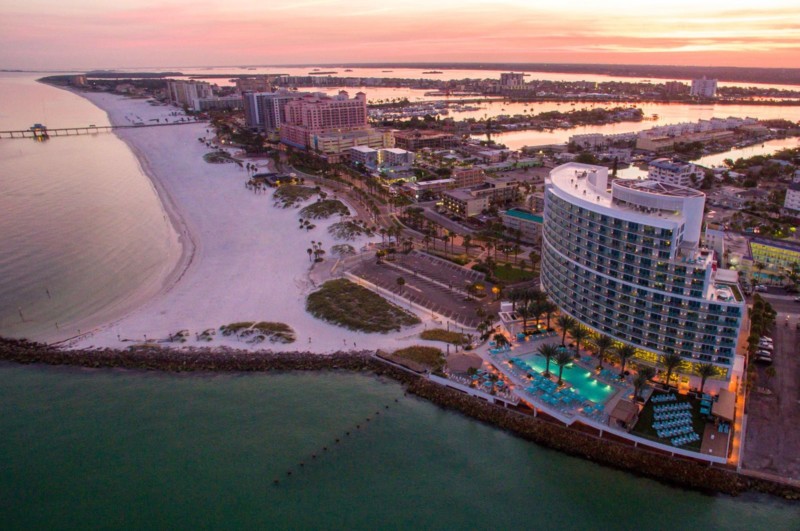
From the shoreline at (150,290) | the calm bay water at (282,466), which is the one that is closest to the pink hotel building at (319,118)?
the shoreline at (150,290)

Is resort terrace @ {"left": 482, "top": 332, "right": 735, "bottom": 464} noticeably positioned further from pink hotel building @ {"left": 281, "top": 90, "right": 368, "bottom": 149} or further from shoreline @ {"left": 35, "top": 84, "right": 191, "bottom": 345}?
pink hotel building @ {"left": 281, "top": 90, "right": 368, "bottom": 149}

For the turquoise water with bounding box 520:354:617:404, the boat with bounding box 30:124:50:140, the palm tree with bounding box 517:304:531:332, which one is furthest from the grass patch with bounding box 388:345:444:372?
the boat with bounding box 30:124:50:140

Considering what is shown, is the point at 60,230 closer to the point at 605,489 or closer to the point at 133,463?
the point at 133,463

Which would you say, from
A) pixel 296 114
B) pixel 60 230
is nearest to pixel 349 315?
pixel 60 230

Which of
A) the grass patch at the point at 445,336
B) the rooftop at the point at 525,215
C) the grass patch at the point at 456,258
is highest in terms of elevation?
the rooftop at the point at 525,215

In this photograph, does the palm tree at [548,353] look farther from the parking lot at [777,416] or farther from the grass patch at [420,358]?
the parking lot at [777,416]
